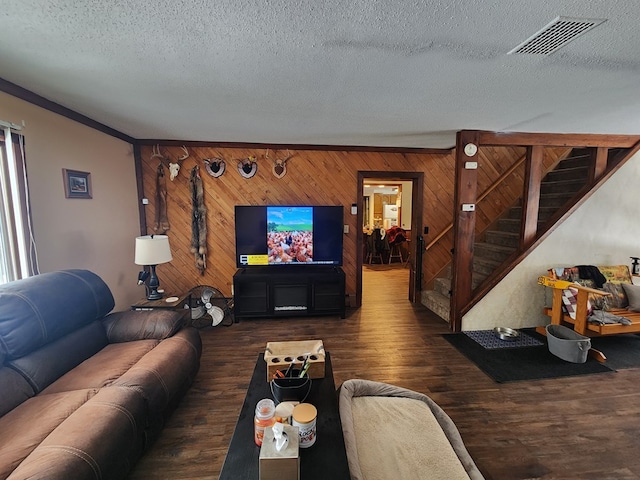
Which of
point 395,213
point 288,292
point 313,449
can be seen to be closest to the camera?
point 313,449

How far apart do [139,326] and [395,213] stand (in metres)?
8.20

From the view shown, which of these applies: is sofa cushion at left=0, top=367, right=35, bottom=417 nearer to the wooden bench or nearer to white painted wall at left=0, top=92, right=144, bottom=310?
white painted wall at left=0, top=92, right=144, bottom=310

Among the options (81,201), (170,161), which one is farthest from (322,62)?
(170,161)

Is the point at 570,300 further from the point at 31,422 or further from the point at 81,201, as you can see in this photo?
the point at 81,201

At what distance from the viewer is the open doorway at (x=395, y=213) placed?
4.41m

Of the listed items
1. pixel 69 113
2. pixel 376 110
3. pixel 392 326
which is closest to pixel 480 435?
pixel 392 326

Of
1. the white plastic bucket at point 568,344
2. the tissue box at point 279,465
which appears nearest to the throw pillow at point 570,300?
the white plastic bucket at point 568,344

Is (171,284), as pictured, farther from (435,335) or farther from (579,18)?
(579,18)

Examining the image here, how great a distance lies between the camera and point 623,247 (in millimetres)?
3682

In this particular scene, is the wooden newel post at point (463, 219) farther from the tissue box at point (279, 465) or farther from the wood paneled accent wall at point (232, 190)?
the tissue box at point (279, 465)

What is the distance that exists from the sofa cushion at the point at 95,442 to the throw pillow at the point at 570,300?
413 cm

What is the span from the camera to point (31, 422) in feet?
4.59

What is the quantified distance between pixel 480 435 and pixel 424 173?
3.51m

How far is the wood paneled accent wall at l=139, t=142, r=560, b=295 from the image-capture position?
4.04 m
